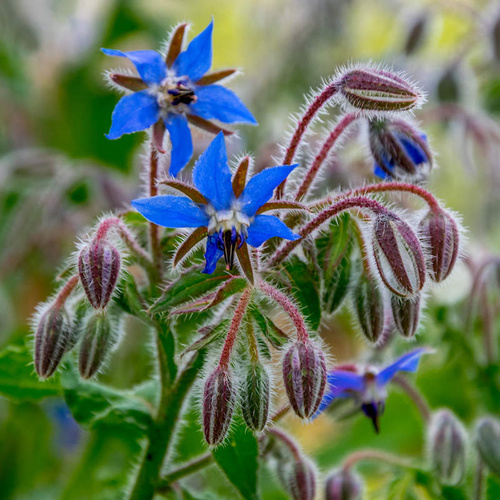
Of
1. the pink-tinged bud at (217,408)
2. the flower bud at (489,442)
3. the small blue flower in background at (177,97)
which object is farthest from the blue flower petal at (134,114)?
the flower bud at (489,442)

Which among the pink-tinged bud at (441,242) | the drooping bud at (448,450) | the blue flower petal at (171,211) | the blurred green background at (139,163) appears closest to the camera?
the blue flower petal at (171,211)

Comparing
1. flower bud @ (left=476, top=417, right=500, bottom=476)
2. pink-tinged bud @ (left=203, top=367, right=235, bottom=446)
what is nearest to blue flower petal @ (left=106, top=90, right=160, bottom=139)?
pink-tinged bud @ (left=203, top=367, right=235, bottom=446)

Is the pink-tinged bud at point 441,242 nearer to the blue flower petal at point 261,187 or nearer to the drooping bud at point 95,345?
the blue flower petal at point 261,187

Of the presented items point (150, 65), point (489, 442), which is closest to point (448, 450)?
point (489, 442)

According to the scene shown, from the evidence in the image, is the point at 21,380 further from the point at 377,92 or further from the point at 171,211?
the point at 377,92

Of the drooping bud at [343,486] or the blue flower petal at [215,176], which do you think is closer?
the blue flower petal at [215,176]

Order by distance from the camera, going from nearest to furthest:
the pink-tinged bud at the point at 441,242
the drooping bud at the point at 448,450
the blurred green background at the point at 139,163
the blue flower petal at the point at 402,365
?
the pink-tinged bud at the point at 441,242 → the blue flower petal at the point at 402,365 → the drooping bud at the point at 448,450 → the blurred green background at the point at 139,163

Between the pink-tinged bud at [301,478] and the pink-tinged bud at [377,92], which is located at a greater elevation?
the pink-tinged bud at [377,92]
